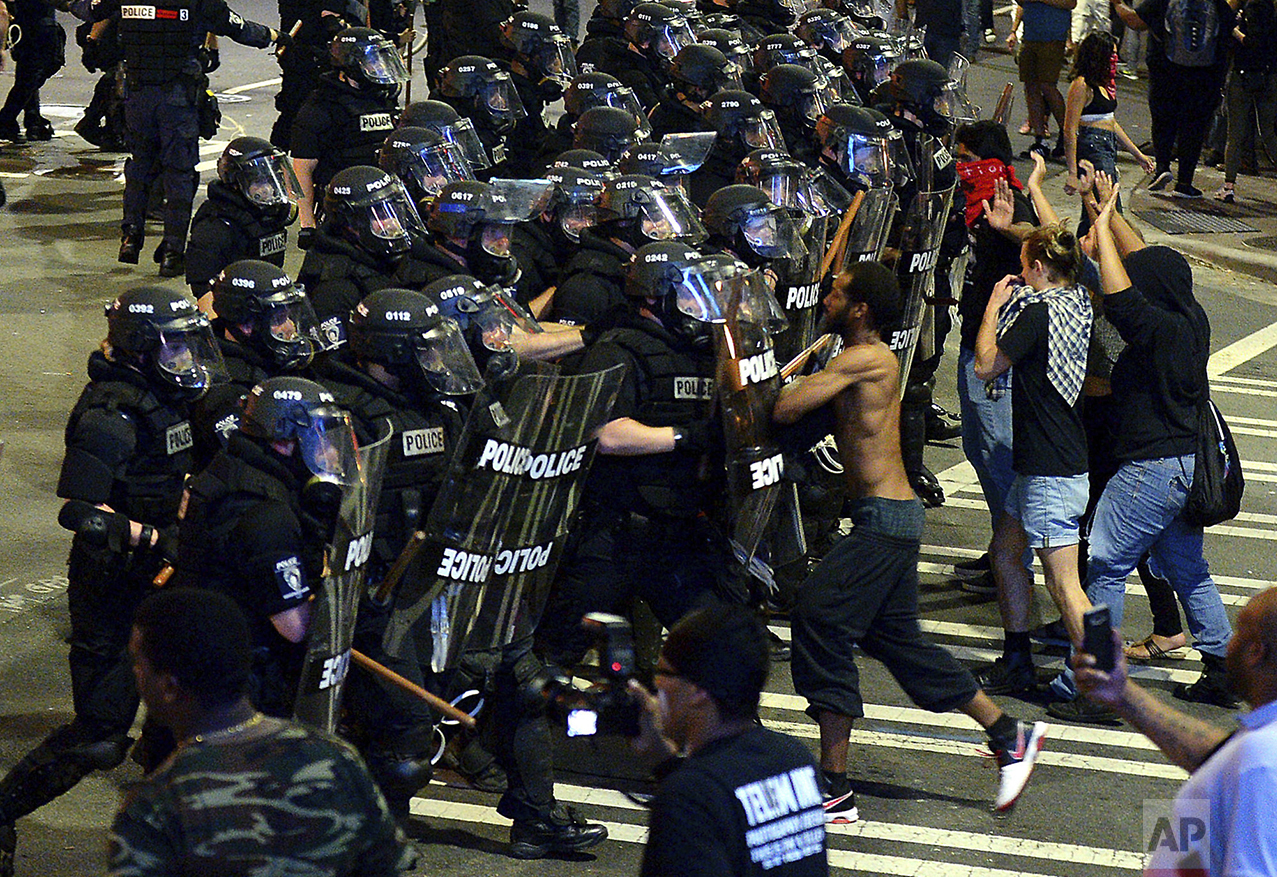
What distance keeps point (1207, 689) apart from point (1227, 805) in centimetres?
475

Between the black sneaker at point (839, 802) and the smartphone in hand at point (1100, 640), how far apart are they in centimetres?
289

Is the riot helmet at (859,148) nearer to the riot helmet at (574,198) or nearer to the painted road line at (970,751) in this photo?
the riot helmet at (574,198)

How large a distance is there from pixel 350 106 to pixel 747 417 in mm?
5255

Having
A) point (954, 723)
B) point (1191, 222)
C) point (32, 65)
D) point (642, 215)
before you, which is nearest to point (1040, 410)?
point (954, 723)

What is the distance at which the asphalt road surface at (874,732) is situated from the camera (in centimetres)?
648

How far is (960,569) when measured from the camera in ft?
Answer: 31.2

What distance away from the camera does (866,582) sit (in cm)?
667

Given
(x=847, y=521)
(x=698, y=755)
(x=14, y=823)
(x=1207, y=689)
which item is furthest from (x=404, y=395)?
(x=847, y=521)

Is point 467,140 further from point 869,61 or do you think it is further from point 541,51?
point 869,61

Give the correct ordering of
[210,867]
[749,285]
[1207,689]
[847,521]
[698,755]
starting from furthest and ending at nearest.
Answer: [847,521]
[1207,689]
[749,285]
[698,755]
[210,867]

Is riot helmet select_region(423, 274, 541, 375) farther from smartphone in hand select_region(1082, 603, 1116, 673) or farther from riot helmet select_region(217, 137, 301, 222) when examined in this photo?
Answer: smartphone in hand select_region(1082, 603, 1116, 673)

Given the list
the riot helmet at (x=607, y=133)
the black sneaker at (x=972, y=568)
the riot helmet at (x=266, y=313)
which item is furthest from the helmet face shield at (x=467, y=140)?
the black sneaker at (x=972, y=568)

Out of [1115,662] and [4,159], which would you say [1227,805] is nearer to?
[1115,662]

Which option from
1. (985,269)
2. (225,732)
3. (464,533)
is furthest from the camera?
(985,269)
